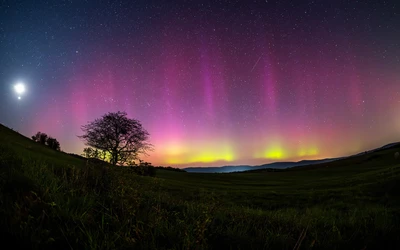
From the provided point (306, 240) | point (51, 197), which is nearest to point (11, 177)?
point (51, 197)

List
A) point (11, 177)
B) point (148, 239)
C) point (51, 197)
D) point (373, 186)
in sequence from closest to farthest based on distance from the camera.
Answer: point (148, 239) → point (51, 197) → point (11, 177) → point (373, 186)

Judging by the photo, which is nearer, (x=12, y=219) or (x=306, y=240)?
(x=12, y=219)

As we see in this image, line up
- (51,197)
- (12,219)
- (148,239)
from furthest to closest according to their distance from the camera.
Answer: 1. (51,197)
2. (148,239)
3. (12,219)

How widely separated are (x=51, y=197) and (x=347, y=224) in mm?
5583

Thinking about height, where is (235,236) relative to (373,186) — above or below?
above

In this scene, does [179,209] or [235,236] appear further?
[179,209]

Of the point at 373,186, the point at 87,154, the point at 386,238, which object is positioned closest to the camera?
the point at 386,238

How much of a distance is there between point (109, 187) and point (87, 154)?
1044 mm

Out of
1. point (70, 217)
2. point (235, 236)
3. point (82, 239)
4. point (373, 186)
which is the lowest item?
point (373, 186)

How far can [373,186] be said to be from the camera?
23.2m

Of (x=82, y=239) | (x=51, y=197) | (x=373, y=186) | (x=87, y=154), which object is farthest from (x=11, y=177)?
(x=373, y=186)

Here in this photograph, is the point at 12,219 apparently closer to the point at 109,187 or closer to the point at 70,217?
the point at 70,217

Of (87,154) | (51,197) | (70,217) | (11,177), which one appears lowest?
(70,217)

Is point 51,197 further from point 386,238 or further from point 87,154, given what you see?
point 386,238
